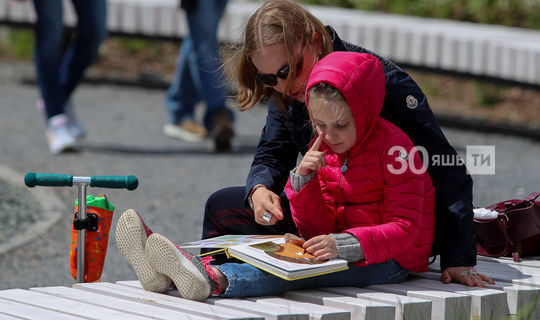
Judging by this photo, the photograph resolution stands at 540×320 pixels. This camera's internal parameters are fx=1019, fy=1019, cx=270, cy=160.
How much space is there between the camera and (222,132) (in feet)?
24.6

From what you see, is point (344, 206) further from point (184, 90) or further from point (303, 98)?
point (184, 90)

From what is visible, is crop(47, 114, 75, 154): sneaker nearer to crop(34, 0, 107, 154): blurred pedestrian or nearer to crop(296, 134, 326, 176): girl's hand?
crop(34, 0, 107, 154): blurred pedestrian

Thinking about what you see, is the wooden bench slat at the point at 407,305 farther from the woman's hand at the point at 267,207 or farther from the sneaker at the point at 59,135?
the sneaker at the point at 59,135

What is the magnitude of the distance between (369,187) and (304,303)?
0.42 meters

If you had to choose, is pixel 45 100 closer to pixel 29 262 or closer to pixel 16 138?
pixel 16 138

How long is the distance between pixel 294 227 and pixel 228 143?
4065 millimetres

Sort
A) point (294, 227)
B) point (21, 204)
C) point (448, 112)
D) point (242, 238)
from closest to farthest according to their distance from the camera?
point (242, 238) → point (294, 227) → point (21, 204) → point (448, 112)

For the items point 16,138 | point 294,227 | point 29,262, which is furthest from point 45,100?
point 294,227

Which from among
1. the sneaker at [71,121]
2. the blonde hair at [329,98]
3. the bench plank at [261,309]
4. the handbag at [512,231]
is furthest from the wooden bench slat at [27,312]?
the sneaker at [71,121]

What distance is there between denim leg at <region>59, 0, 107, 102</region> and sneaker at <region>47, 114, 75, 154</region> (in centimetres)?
22

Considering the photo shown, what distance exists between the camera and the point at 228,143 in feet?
25.0

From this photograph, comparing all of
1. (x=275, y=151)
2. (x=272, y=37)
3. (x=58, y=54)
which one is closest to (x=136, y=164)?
(x=58, y=54)

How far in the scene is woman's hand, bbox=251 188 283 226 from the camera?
3.27 m

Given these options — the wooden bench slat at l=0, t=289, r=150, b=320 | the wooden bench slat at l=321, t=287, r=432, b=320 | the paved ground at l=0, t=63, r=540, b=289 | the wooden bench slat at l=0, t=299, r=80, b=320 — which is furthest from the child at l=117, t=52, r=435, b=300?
the paved ground at l=0, t=63, r=540, b=289
